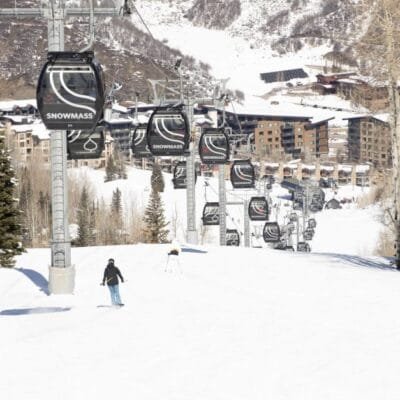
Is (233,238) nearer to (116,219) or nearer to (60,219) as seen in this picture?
(116,219)

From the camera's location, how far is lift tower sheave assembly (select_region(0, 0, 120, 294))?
18.3 metres

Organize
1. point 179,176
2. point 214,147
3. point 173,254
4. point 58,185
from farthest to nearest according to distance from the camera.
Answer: point 179,176 → point 214,147 → point 173,254 → point 58,185

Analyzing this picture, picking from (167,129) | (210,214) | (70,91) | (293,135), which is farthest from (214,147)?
(293,135)

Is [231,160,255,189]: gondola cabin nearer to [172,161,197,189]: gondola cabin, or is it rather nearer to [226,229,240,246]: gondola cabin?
[172,161,197,189]: gondola cabin

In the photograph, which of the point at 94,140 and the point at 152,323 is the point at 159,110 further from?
the point at 152,323

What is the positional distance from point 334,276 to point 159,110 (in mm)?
7843

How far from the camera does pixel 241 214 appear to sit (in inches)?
4188

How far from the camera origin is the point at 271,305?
17.3 m

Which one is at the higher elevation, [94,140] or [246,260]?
[94,140]

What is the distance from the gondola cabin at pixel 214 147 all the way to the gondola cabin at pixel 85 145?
13.6 metres

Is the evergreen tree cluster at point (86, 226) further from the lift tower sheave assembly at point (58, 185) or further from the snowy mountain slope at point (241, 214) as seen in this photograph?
the lift tower sheave assembly at point (58, 185)

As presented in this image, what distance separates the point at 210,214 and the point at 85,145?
2590 cm

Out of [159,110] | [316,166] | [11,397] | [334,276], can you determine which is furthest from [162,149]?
[316,166]

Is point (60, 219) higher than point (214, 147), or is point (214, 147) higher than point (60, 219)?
point (214, 147)
